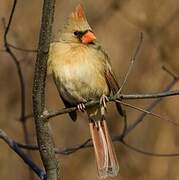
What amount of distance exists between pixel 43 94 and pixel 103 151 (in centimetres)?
102

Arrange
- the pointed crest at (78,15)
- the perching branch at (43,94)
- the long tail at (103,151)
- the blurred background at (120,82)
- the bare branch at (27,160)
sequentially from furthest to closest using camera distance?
the blurred background at (120,82), the long tail at (103,151), the pointed crest at (78,15), the bare branch at (27,160), the perching branch at (43,94)

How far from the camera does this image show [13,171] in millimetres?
5926

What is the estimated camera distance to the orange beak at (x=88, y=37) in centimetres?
365

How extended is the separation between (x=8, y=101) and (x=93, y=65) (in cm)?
258

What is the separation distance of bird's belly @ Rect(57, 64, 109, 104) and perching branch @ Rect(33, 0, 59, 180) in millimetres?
753

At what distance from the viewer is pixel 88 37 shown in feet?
12.0

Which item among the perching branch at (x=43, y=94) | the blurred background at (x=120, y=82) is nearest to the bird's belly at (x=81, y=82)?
the perching branch at (x=43, y=94)

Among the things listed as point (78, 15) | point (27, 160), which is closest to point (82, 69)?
point (78, 15)

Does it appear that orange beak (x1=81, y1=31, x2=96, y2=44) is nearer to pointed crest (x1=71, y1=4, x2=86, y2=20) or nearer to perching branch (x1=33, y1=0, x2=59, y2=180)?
pointed crest (x1=71, y1=4, x2=86, y2=20)

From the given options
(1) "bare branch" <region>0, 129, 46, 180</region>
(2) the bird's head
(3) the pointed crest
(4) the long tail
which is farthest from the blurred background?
(1) "bare branch" <region>0, 129, 46, 180</region>

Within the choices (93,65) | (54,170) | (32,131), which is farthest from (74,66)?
(32,131)

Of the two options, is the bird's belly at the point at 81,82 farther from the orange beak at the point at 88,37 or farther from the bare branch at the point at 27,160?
the bare branch at the point at 27,160

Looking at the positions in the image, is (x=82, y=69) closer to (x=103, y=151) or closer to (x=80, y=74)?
(x=80, y=74)

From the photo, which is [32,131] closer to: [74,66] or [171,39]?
[171,39]
